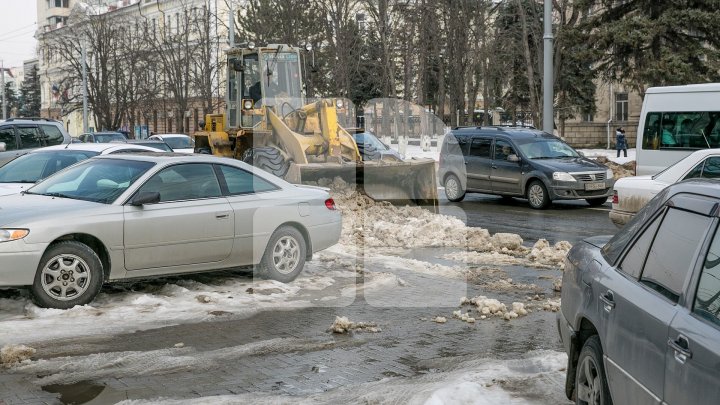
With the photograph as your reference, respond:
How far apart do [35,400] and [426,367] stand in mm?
2751

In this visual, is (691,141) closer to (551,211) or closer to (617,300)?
(551,211)

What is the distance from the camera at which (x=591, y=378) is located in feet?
16.0

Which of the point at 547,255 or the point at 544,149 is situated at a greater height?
the point at 544,149

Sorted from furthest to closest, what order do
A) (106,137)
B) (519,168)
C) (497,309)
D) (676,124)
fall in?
1. (106,137)
2. (519,168)
3. (676,124)
4. (497,309)

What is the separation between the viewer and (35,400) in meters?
5.89

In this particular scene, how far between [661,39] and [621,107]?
2353 cm

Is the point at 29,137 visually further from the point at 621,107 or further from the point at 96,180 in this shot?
the point at 621,107

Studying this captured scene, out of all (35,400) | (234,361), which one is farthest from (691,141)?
(35,400)

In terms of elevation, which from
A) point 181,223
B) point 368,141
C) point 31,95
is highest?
point 31,95

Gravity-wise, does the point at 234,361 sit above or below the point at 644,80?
below

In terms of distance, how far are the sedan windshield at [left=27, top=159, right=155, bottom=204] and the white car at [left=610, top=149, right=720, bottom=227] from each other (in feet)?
24.5

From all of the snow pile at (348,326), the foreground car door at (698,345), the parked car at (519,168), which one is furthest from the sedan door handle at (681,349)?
the parked car at (519,168)

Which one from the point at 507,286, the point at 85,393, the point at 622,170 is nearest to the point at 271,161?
the point at 507,286

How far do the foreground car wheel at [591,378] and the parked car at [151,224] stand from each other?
499cm
